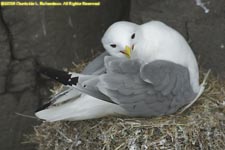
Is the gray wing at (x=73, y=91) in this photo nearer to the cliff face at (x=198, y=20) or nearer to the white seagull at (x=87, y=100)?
the white seagull at (x=87, y=100)

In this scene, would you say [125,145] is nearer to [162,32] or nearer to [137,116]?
[137,116]

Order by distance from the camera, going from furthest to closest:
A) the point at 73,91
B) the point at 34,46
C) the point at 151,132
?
1. the point at 34,46
2. the point at 73,91
3. the point at 151,132

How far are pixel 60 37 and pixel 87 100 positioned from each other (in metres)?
0.56

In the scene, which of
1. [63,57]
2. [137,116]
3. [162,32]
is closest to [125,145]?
[137,116]

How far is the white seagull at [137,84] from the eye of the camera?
2.92m

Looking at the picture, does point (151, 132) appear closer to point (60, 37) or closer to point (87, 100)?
point (87, 100)

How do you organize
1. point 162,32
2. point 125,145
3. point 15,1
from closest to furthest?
1. point 125,145
2. point 162,32
3. point 15,1

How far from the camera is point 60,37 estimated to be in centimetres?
346

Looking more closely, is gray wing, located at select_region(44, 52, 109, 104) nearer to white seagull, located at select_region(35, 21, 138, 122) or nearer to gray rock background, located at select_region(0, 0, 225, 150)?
white seagull, located at select_region(35, 21, 138, 122)

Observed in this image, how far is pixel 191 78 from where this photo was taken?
306 cm

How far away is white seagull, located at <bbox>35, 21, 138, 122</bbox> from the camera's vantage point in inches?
→ 117

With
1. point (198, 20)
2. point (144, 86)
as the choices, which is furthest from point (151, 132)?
point (198, 20)

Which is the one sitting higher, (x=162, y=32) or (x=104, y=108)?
(x=162, y=32)

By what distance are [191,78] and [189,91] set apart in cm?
7
